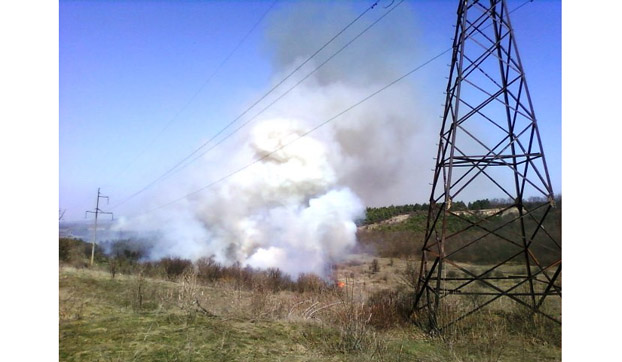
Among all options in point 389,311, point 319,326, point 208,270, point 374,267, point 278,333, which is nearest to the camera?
point 278,333

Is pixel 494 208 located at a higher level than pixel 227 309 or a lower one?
higher

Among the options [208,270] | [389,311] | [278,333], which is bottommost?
[208,270]

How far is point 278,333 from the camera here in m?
9.45

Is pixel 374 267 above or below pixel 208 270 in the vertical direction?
above

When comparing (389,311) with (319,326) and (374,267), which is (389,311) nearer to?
(319,326)

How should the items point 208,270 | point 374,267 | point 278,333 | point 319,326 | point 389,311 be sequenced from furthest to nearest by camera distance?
1. point 208,270
2. point 374,267
3. point 389,311
4. point 319,326
5. point 278,333

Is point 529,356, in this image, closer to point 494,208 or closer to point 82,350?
point 82,350

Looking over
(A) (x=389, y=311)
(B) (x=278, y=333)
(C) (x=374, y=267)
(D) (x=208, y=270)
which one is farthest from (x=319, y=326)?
(D) (x=208, y=270)

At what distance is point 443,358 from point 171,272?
Result: 24884 millimetres

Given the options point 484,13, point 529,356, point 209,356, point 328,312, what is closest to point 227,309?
point 328,312

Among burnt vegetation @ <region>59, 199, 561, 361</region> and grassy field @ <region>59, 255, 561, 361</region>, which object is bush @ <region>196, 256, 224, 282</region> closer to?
burnt vegetation @ <region>59, 199, 561, 361</region>

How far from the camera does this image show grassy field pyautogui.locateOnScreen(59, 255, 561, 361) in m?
7.88

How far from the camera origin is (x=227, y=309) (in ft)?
38.3

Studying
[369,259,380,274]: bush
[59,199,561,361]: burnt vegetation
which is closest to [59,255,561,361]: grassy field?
[59,199,561,361]: burnt vegetation
